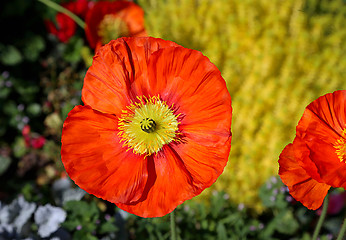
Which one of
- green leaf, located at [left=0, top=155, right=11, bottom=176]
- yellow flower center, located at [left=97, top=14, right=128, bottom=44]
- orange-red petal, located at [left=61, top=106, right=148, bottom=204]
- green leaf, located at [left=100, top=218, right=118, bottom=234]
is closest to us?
orange-red petal, located at [left=61, top=106, right=148, bottom=204]

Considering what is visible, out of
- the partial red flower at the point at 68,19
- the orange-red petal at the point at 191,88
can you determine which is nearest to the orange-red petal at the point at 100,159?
the orange-red petal at the point at 191,88

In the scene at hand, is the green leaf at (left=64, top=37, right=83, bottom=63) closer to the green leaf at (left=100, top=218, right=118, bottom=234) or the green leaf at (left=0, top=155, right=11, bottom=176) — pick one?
the green leaf at (left=0, top=155, right=11, bottom=176)

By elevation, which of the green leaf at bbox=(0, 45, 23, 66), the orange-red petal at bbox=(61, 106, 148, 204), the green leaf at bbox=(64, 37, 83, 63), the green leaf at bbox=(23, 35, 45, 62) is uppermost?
the orange-red petal at bbox=(61, 106, 148, 204)

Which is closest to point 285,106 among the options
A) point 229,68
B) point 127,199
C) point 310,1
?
point 229,68

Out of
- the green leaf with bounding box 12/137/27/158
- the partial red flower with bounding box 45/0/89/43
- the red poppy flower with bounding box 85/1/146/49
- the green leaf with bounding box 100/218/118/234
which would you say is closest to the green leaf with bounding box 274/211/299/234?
the green leaf with bounding box 100/218/118/234

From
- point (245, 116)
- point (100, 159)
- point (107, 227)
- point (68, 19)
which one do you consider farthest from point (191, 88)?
point (68, 19)

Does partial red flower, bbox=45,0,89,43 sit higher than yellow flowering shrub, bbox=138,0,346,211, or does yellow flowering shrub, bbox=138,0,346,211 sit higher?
yellow flowering shrub, bbox=138,0,346,211
